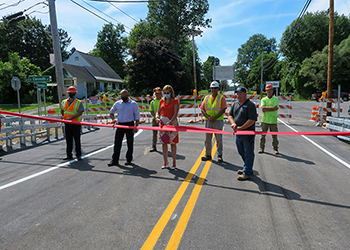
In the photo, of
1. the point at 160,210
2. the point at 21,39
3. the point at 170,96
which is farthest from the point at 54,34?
the point at 21,39

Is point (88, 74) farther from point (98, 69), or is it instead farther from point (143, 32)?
point (143, 32)

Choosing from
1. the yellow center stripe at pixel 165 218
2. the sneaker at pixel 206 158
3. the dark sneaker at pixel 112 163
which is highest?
the sneaker at pixel 206 158

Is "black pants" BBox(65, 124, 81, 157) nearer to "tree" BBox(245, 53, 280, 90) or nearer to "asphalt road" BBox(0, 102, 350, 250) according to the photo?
"asphalt road" BBox(0, 102, 350, 250)

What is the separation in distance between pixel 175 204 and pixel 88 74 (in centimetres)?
4695

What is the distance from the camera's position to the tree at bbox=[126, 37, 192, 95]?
4116cm

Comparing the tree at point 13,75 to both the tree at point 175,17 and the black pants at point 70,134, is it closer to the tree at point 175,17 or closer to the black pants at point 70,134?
the tree at point 175,17

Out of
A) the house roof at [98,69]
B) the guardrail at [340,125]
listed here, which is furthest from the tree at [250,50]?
the guardrail at [340,125]

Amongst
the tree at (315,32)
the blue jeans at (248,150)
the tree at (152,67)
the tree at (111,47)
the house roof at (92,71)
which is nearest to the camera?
the blue jeans at (248,150)

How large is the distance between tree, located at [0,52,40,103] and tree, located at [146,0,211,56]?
75.3ft

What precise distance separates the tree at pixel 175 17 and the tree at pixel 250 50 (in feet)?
162

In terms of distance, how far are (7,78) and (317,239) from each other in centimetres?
4333

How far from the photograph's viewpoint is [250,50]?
95.5m

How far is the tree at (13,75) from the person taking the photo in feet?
124

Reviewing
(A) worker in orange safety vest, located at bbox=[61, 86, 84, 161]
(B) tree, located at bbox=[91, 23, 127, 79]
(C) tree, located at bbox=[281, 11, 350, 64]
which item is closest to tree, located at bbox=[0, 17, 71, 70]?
(B) tree, located at bbox=[91, 23, 127, 79]
